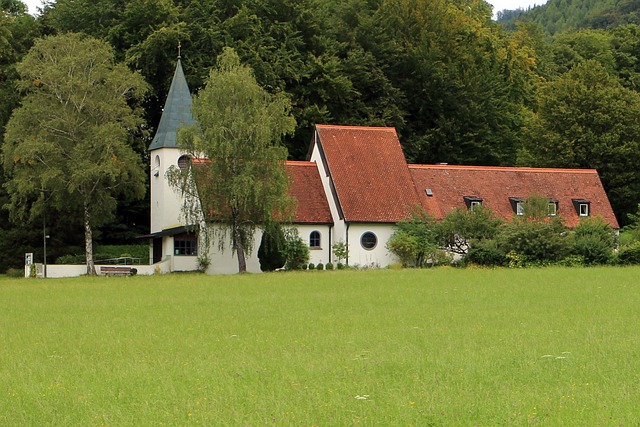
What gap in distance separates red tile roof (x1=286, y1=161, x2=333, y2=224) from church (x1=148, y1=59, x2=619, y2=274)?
54 millimetres

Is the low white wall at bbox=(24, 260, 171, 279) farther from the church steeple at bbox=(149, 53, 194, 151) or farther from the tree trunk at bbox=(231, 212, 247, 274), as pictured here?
the church steeple at bbox=(149, 53, 194, 151)

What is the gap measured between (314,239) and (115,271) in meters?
10.1

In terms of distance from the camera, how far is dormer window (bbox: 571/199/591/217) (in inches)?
2282

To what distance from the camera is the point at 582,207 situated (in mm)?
58188

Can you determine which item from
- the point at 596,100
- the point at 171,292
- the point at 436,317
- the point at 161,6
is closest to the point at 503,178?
the point at 596,100

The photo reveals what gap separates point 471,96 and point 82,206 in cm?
2700

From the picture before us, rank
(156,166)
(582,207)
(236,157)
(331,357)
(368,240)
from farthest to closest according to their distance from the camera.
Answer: (156,166) → (582,207) → (368,240) → (236,157) → (331,357)

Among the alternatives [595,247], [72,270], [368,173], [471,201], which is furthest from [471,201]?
[72,270]

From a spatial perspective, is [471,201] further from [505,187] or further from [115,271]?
[115,271]

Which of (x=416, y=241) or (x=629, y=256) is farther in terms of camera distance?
(x=416, y=241)

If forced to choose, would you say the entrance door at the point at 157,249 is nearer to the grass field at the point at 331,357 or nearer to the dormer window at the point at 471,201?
the dormer window at the point at 471,201

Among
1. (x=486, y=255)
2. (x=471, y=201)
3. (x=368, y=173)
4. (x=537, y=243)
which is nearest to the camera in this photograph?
(x=537, y=243)

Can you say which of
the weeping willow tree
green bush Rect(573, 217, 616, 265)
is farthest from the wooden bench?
green bush Rect(573, 217, 616, 265)

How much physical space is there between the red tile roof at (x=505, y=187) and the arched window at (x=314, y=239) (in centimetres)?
593
